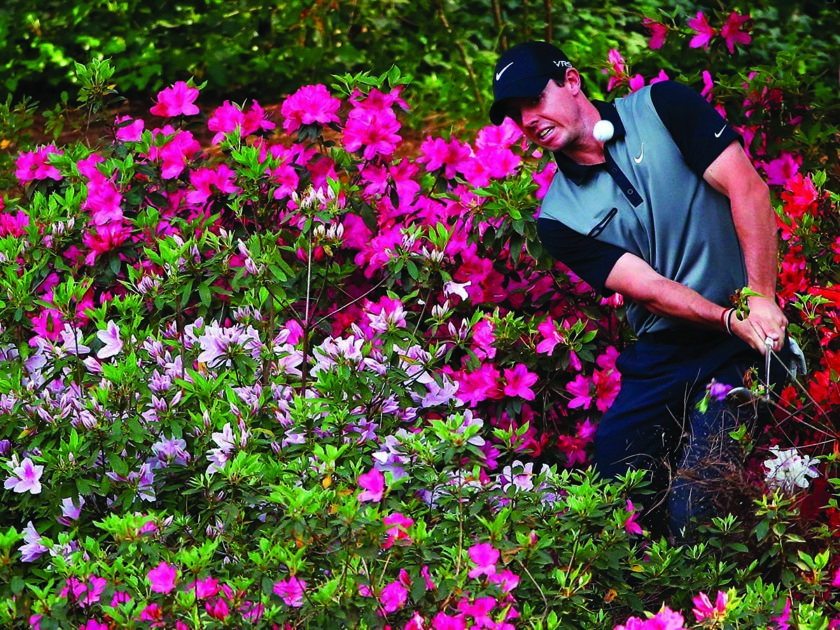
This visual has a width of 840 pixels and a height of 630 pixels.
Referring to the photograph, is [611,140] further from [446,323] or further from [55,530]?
[55,530]

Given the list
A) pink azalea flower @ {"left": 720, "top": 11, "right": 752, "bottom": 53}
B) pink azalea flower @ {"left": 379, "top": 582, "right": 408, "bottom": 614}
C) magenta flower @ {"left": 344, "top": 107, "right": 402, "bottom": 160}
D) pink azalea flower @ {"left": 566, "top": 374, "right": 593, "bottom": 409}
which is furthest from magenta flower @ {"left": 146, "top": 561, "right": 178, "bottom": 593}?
pink azalea flower @ {"left": 720, "top": 11, "right": 752, "bottom": 53}

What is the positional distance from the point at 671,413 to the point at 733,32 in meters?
1.94

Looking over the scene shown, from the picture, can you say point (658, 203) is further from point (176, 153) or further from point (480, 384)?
point (176, 153)

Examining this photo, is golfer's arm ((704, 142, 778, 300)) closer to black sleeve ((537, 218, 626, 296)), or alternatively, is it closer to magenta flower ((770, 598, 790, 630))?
black sleeve ((537, 218, 626, 296))

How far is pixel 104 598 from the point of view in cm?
261

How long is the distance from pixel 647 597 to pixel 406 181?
1.64 meters

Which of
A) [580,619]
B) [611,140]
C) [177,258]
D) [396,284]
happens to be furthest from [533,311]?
[580,619]

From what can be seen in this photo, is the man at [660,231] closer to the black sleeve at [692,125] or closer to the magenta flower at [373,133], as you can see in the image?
the black sleeve at [692,125]

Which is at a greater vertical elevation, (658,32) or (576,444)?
(658,32)

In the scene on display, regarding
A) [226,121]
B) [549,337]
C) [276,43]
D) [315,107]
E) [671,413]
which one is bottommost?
[276,43]

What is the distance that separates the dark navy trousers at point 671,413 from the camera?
3.27 m

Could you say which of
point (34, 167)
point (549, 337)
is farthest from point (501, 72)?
point (34, 167)

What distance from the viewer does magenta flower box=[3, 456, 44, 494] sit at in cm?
308

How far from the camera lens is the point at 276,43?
859cm
